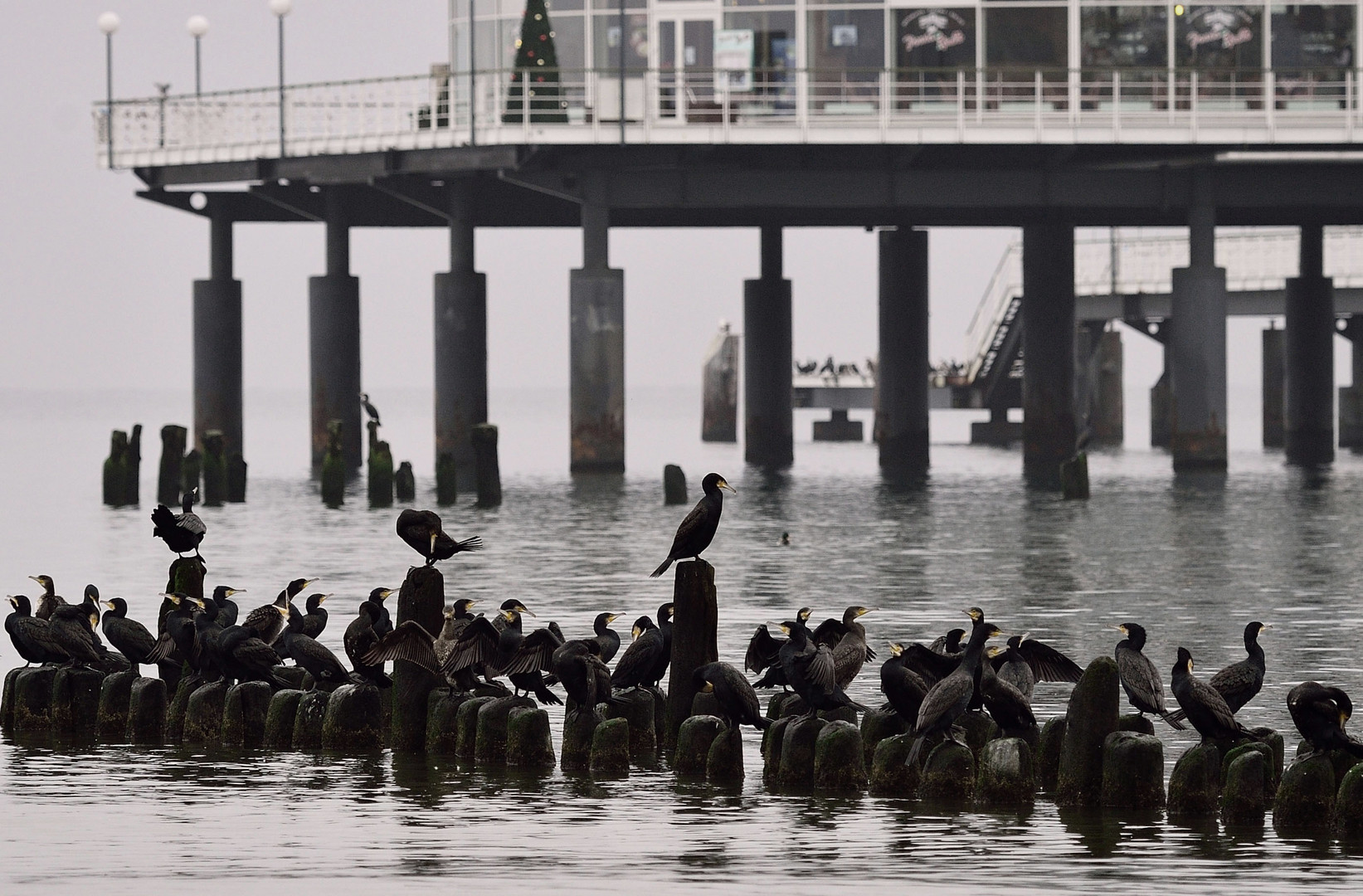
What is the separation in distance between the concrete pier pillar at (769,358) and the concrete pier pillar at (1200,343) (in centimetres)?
1551

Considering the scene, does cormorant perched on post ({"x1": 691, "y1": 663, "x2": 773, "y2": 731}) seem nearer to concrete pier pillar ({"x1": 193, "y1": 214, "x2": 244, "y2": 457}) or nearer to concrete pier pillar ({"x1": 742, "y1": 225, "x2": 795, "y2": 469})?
concrete pier pillar ({"x1": 193, "y1": 214, "x2": 244, "y2": 457})

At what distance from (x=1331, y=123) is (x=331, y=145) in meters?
24.0

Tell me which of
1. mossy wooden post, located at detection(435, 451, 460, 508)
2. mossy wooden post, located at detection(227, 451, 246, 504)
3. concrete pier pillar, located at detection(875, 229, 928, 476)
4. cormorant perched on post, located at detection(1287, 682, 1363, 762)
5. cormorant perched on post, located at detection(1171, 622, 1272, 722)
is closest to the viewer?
cormorant perched on post, located at detection(1287, 682, 1363, 762)

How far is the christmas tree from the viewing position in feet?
202

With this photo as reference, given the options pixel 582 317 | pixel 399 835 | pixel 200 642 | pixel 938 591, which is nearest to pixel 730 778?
pixel 399 835

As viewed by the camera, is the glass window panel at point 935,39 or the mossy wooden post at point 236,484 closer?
the mossy wooden post at point 236,484

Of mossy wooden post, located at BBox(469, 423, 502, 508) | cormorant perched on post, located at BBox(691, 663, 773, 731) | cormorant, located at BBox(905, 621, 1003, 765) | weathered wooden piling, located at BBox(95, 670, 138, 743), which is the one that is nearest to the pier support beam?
mossy wooden post, located at BBox(469, 423, 502, 508)

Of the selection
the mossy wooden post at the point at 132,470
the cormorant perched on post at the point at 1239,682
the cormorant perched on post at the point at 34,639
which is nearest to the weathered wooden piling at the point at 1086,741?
the cormorant perched on post at the point at 1239,682

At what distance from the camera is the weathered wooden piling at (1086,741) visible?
1869 cm

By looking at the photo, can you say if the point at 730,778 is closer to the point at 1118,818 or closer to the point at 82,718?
the point at 1118,818

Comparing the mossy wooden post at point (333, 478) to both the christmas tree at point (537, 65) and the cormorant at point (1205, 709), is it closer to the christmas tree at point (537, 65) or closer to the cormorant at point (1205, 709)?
the christmas tree at point (537, 65)

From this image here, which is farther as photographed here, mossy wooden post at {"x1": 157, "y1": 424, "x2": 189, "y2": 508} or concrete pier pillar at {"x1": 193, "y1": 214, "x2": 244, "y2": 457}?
concrete pier pillar at {"x1": 193, "y1": 214, "x2": 244, "y2": 457}

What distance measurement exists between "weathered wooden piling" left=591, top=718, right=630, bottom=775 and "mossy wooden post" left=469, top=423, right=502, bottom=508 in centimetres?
3391

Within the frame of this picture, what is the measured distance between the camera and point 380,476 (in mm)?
Answer: 55250
